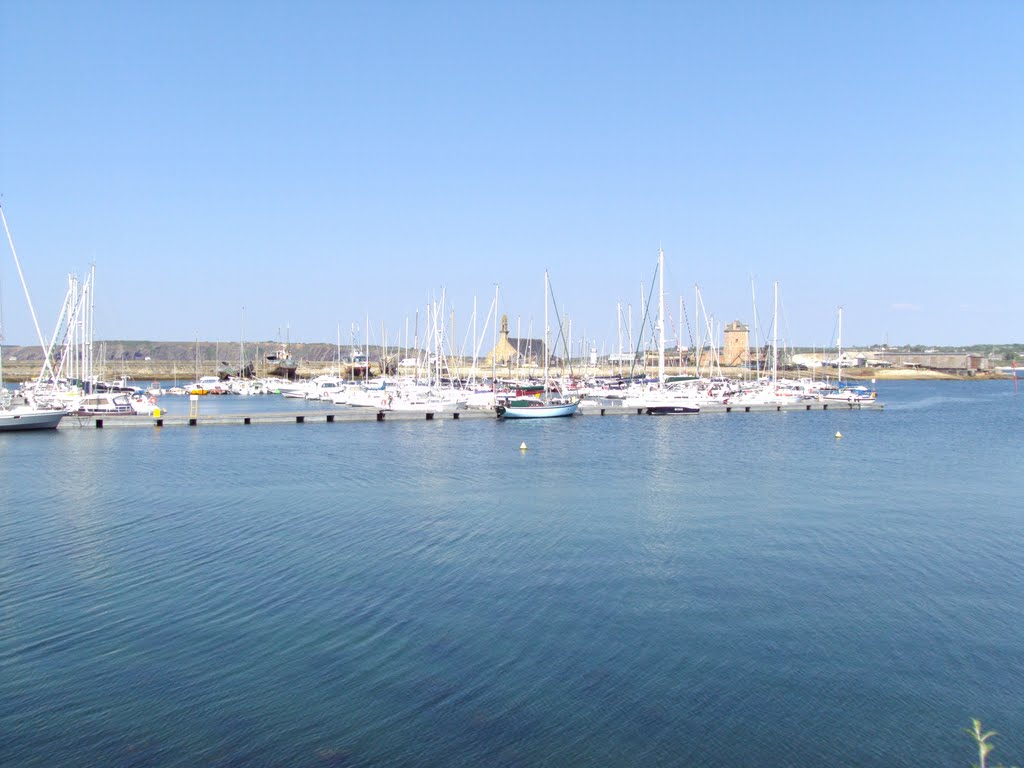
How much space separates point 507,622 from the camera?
44.5 ft

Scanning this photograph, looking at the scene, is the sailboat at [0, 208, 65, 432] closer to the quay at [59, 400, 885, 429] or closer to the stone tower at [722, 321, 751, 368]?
the quay at [59, 400, 885, 429]

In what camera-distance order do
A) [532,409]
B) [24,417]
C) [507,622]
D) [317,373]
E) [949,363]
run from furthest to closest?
[949,363] → [317,373] → [532,409] → [24,417] → [507,622]

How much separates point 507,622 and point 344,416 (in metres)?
44.1

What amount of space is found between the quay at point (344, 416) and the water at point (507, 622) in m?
22.5

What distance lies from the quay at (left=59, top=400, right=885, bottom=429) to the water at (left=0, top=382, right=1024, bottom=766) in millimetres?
22542

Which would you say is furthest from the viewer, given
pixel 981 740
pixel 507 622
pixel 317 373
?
pixel 317 373

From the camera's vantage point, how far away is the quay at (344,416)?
5088 centimetres

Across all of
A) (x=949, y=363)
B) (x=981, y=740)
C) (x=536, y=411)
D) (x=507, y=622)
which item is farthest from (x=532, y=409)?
(x=949, y=363)

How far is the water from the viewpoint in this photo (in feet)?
32.0

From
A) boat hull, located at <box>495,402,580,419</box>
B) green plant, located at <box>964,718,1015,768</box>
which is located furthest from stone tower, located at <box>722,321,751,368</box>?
green plant, located at <box>964,718,1015,768</box>

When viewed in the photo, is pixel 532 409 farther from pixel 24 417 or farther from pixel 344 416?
pixel 24 417

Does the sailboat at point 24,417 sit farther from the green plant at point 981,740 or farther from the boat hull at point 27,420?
the green plant at point 981,740

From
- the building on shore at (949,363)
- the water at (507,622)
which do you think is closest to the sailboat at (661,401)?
the water at (507,622)

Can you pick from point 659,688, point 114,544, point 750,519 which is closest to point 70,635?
point 114,544
